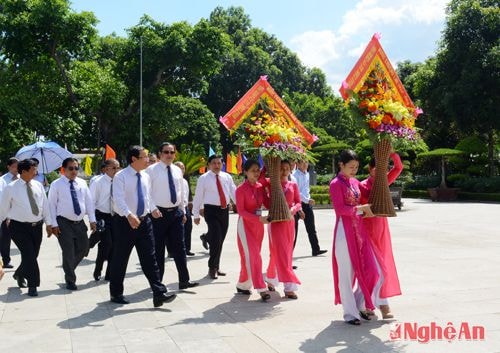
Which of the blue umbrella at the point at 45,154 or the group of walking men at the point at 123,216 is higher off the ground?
the blue umbrella at the point at 45,154

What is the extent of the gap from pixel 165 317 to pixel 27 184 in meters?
2.96

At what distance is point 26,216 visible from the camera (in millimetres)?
7840

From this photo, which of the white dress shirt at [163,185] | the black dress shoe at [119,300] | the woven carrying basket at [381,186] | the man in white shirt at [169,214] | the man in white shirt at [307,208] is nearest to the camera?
the woven carrying basket at [381,186]

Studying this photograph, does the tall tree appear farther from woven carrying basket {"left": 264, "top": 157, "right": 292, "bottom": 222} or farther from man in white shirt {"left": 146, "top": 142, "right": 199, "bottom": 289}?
woven carrying basket {"left": 264, "top": 157, "right": 292, "bottom": 222}

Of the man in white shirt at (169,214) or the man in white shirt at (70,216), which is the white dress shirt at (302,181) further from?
the man in white shirt at (70,216)

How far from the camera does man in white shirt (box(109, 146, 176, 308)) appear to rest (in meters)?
6.86

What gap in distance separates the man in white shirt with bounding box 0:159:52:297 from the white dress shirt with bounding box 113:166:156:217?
152 centimetres

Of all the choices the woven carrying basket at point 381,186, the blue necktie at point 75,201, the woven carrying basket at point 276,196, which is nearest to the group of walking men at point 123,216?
the blue necktie at point 75,201

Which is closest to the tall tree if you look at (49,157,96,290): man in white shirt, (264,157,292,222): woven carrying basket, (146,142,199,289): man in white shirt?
(146,142,199,289): man in white shirt

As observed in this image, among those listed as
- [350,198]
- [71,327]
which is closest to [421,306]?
[350,198]

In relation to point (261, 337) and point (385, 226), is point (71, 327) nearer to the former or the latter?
point (261, 337)

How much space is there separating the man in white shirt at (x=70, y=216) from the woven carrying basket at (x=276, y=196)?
9.11 ft

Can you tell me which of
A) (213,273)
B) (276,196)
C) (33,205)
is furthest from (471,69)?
(33,205)

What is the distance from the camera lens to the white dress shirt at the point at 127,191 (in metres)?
6.85
